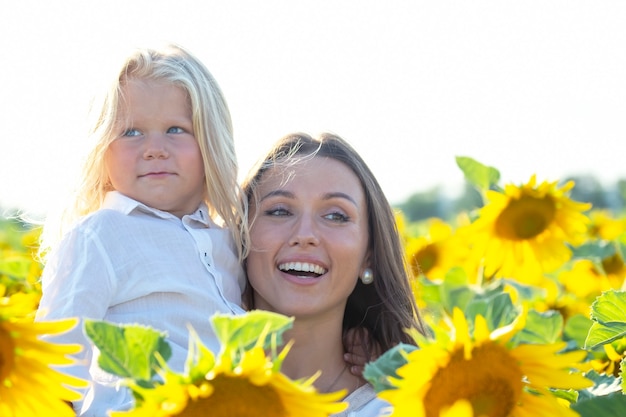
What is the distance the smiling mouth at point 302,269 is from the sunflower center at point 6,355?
133 centimetres

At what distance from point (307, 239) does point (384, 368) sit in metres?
1.17

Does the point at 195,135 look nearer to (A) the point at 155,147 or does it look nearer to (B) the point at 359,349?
(A) the point at 155,147

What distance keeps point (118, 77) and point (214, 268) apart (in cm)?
56

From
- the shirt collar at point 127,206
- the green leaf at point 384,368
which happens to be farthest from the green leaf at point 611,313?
the shirt collar at point 127,206

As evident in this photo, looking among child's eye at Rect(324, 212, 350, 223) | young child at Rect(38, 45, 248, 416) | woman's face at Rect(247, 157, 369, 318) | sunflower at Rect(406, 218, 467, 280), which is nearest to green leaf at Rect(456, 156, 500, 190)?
woman's face at Rect(247, 157, 369, 318)

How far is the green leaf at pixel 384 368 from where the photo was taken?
124cm

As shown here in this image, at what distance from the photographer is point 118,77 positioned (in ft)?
7.98

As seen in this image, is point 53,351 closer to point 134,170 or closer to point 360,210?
point 134,170

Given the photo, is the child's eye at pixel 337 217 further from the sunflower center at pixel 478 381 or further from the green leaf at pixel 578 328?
the sunflower center at pixel 478 381

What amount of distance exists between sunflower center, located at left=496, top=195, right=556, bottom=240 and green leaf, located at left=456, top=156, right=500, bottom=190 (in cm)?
10

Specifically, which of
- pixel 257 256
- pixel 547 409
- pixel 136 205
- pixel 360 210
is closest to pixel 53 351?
pixel 547 409

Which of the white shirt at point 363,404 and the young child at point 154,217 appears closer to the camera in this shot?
the young child at point 154,217

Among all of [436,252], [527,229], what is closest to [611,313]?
[527,229]

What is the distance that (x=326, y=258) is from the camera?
247cm
